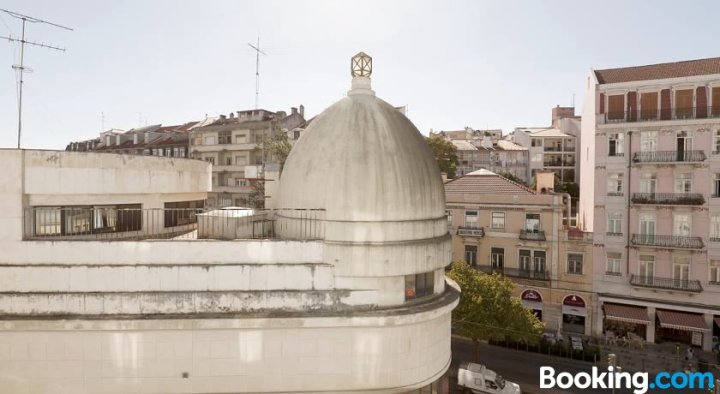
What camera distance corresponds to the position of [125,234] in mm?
17984

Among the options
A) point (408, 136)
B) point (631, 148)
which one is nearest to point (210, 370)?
point (408, 136)

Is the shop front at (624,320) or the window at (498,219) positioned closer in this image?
the shop front at (624,320)

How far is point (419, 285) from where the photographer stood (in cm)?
1662

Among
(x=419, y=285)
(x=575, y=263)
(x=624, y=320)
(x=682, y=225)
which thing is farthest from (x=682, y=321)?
(x=419, y=285)

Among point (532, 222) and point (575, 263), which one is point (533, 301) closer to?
point (575, 263)

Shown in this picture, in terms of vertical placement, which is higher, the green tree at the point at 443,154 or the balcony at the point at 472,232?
the green tree at the point at 443,154

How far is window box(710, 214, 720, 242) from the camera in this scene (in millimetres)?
29734

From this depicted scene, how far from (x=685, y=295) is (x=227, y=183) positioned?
44341 mm

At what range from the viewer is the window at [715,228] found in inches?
1171

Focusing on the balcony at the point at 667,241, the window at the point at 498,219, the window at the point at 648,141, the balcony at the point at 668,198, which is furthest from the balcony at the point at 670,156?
the window at the point at 498,219

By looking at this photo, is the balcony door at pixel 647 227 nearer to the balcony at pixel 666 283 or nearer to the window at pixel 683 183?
the window at pixel 683 183

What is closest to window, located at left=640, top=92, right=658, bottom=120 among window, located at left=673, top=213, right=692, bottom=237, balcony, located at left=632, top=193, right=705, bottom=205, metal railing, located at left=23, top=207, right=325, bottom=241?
balcony, located at left=632, top=193, right=705, bottom=205

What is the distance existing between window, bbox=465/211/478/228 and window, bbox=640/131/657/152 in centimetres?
1294

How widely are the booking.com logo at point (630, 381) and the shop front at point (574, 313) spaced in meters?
6.06
